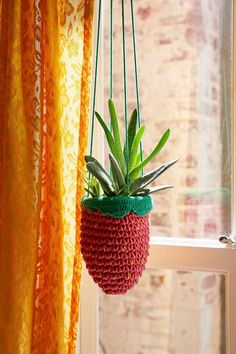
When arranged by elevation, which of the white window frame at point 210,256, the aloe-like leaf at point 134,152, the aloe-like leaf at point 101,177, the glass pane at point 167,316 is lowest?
the glass pane at point 167,316

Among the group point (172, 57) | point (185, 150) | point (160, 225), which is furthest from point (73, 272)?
point (172, 57)

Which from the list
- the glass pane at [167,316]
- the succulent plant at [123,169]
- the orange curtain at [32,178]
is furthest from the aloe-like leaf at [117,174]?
the glass pane at [167,316]

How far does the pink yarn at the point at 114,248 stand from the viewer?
40.1 inches

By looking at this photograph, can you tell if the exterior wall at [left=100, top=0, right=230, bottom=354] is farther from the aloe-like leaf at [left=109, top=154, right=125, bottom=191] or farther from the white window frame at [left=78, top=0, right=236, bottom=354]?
the aloe-like leaf at [left=109, top=154, right=125, bottom=191]

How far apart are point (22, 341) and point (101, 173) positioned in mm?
525

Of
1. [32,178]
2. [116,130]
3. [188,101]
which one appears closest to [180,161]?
[188,101]

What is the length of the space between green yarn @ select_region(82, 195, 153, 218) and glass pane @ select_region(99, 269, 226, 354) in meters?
0.54

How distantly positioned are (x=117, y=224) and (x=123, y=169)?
0.16 m

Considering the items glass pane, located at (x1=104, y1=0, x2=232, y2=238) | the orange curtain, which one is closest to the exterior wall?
glass pane, located at (x1=104, y1=0, x2=232, y2=238)

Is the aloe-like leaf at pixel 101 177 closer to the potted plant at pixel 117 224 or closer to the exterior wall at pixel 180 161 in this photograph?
the potted plant at pixel 117 224

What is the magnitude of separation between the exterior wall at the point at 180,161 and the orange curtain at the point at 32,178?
0.40m

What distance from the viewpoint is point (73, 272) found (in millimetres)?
1300

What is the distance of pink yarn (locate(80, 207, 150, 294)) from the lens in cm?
102

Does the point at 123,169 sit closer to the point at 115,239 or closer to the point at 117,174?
the point at 117,174
